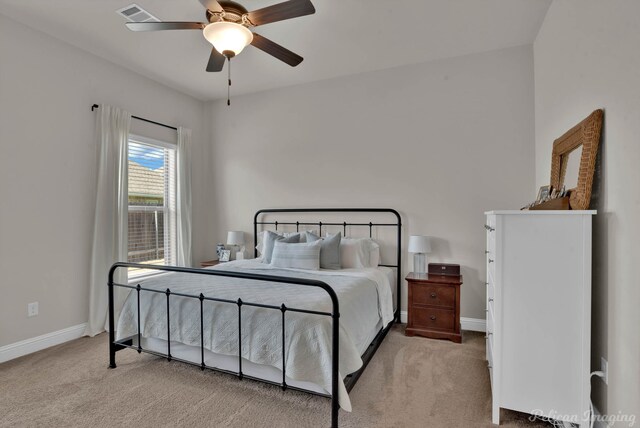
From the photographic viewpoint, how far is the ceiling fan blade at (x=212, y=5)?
1.97 m

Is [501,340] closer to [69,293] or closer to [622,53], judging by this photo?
[622,53]

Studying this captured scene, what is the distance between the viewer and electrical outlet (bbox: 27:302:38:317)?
2941 mm

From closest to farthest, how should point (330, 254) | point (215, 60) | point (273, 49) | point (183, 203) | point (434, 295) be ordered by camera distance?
1. point (273, 49)
2. point (215, 60)
3. point (434, 295)
4. point (330, 254)
5. point (183, 203)

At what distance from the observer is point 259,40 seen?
2336 millimetres

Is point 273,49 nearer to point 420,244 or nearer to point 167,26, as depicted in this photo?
point 167,26

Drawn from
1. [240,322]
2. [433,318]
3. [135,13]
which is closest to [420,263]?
[433,318]

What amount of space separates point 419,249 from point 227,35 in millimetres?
2553

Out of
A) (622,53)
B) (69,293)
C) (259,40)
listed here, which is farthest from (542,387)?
(69,293)

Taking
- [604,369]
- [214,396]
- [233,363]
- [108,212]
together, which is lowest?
[214,396]

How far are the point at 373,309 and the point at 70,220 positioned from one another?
3017 mm

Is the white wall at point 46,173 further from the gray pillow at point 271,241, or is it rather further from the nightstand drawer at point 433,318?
the nightstand drawer at point 433,318

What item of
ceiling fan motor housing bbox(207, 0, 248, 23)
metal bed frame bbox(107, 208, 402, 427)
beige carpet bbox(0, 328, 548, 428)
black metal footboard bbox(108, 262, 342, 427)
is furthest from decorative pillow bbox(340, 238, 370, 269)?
ceiling fan motor housing bbox(207, 0, 248, 23)

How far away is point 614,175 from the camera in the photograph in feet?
5.39

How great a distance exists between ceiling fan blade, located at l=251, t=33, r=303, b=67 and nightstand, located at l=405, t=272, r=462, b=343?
226 centimetres
